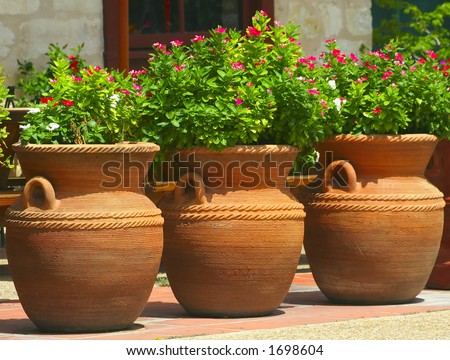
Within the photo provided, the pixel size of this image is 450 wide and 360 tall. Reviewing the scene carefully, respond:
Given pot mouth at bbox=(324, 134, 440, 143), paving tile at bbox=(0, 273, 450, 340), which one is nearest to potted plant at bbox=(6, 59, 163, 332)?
paving tile at bbox=(0, 273, 450, 340)

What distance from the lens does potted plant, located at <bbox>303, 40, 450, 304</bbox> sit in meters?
7.33

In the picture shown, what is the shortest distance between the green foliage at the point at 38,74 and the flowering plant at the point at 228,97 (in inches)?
134

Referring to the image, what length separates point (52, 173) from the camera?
6.40 meters

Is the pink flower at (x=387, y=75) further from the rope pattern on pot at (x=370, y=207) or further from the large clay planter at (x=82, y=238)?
the large clay planter at (x=82, y=238)

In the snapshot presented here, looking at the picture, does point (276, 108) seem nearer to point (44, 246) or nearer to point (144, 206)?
point (144, 206)

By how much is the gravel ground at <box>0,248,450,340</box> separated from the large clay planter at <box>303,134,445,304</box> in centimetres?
51

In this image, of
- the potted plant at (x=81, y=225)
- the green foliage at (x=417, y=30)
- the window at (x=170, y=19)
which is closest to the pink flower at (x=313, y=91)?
the potted plant at (x=81, y=225)

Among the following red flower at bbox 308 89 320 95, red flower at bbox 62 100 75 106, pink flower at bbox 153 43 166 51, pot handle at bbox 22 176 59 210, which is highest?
pink flower at bbox 153 43 166 51

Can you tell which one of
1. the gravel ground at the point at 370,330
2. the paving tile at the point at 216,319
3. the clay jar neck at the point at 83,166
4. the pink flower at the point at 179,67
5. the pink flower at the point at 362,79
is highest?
the pink flower at the point at 179,67

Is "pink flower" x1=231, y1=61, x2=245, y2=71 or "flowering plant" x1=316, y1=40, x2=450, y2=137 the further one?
"flowering plant" x1=316, y1=40, x2=450, y2=137

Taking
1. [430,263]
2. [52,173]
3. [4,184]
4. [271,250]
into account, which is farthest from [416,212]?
[4,184]

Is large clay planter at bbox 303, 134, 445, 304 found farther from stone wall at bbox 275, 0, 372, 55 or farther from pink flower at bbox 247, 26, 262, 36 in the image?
stone wall at bbox 275, 0, 372, 55

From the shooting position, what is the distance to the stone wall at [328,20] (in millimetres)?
12336

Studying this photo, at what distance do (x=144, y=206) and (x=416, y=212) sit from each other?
1.71 meters
